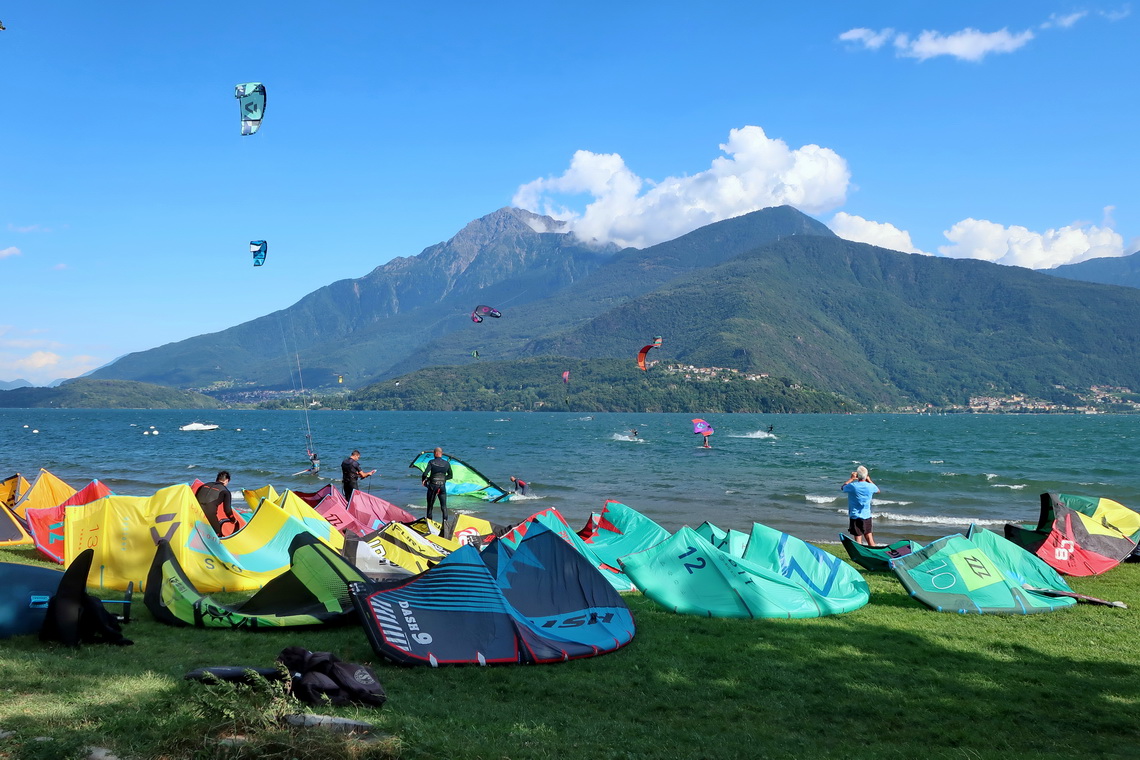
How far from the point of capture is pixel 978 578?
10320 millimetres

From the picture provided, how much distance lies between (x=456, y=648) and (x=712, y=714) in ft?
8.11

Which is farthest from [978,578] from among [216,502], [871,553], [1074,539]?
[216,502]

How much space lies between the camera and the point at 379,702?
18.6 feet

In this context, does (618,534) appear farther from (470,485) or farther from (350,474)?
(470,485)

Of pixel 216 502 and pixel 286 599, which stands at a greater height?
pixel 216 502

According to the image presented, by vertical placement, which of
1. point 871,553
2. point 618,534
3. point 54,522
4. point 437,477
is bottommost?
point 871,553

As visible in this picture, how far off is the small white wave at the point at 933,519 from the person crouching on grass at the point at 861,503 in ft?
35.4

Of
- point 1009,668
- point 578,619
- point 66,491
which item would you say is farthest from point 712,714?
point 66,491

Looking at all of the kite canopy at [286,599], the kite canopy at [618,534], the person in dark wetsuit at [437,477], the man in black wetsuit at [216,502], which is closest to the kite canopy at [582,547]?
the kite canopy at [618,534]

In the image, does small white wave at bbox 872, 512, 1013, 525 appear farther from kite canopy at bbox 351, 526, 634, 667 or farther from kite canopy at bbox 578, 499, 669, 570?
kite canopy at bbox 351, 526, 634, 667

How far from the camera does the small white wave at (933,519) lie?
923 inches

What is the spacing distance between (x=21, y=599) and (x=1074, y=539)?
1504 centimetres

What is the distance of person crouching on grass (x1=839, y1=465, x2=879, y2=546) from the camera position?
13875mm

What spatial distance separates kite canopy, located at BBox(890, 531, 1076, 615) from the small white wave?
43.8 ft
